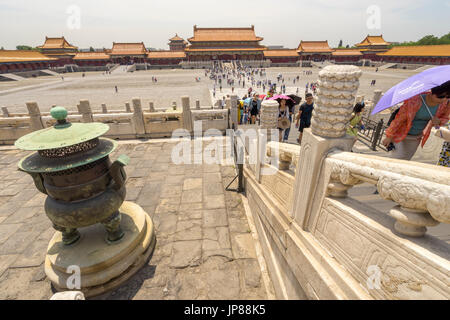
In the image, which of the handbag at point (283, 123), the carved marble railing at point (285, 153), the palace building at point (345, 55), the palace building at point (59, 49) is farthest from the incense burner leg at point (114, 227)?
the palace building at point (59, 49)

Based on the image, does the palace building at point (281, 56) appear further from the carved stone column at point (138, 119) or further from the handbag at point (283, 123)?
the handbag at point (283, 123)

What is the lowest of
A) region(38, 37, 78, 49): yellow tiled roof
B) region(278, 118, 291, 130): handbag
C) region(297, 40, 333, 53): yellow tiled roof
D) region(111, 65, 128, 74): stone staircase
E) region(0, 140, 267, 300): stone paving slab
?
region(0, 140, 267, 300): stone paving slab

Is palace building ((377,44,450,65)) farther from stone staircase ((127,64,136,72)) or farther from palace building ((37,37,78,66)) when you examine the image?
palace building ((37,37,78,66))

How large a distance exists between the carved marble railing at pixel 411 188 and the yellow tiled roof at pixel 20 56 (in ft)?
176

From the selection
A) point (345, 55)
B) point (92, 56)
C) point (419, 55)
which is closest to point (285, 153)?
point (419, 55)

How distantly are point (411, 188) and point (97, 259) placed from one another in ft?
11.3

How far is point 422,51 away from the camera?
39.8 metres

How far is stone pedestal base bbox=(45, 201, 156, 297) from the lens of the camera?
2758 mm

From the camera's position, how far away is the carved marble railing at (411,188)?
1.19 m

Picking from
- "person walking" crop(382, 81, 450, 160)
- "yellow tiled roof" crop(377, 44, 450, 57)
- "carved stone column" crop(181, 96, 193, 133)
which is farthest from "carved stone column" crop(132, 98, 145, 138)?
"yellow tiled roof" crop(377, 44, 450, 57)

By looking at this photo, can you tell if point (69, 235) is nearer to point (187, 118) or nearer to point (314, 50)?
point (187, 118)

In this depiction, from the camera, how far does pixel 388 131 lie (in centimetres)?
282

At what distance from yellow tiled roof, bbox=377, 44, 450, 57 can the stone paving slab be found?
2048 inches

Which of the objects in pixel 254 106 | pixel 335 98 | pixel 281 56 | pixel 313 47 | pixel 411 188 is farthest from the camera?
pixel 313 47
